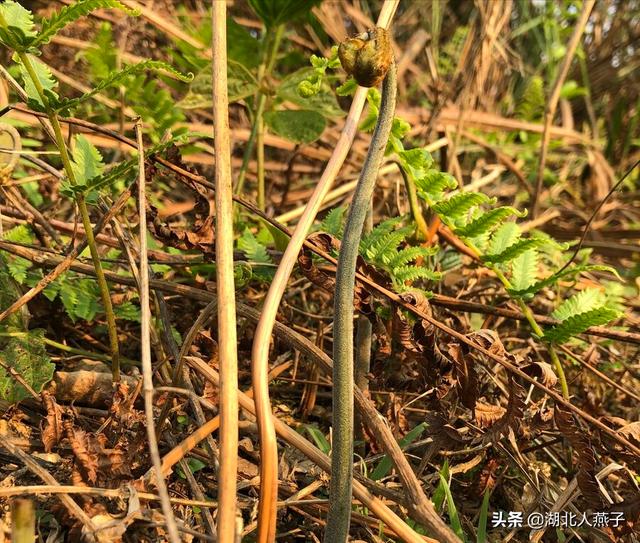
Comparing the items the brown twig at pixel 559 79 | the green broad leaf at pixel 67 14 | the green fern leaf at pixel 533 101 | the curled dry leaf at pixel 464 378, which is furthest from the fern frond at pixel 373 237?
the green fern leaf at pixel 533 101

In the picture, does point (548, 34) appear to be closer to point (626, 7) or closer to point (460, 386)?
point (626, 7)

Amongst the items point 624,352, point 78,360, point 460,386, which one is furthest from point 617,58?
point 78,360

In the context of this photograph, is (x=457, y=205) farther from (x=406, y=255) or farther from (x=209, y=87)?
(x=209, y=87)

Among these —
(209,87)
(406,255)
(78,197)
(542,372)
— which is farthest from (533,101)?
(78,197)

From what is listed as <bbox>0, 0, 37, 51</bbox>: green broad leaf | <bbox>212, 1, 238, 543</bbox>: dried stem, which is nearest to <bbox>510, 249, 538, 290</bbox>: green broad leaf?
<bbox>212, 1, 238, 543</bbox>: dried stem

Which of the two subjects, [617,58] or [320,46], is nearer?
[320,46]

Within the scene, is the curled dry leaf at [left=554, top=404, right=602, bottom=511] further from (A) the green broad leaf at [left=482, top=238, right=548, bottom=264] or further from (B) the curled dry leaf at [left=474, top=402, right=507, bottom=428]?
(A) the green broad leaf at [left=482, top=238, right=548, bottom=264]
